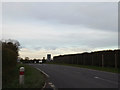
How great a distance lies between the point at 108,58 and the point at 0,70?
27.3 m

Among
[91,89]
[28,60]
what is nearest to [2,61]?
[91,89]

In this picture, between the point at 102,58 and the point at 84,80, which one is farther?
the point at 102,58

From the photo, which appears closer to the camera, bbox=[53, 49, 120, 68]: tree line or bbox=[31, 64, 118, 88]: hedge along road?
bbox=[31, 64, 118, 88]: hedge along road

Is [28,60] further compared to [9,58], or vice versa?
[28,60]

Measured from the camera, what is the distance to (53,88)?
13430mm

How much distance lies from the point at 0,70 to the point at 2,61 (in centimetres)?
67

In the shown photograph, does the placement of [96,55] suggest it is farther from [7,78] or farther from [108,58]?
[7,78]

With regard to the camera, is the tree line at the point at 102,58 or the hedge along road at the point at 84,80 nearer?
the hedge along road at the point at 84,80

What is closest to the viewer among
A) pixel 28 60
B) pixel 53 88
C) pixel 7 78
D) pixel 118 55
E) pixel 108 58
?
pixel 53 88

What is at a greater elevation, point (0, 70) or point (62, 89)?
point (0, 70)

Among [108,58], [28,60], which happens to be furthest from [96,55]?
[28,60]

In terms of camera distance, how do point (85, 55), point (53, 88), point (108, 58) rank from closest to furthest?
1. point (53, 88)
2. point (108, 58)
3. point (85, 55)

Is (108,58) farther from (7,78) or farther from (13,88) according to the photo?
(13,88)

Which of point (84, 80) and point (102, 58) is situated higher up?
point (102, 58)
